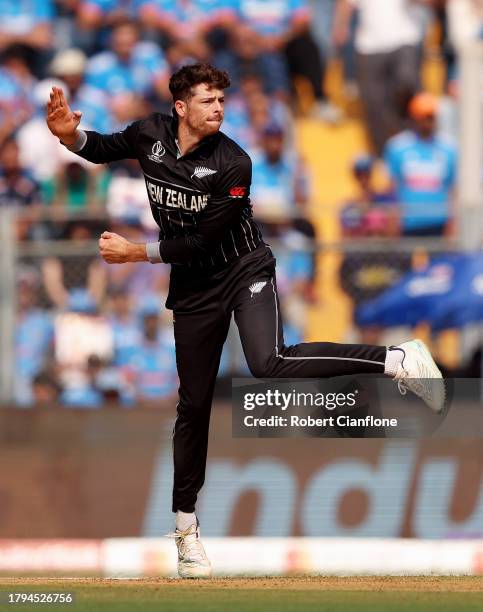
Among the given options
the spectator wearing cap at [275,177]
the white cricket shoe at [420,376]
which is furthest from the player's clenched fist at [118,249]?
the spectator wearing cap at [275,177]

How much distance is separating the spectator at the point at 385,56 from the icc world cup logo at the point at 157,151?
24.3 ft

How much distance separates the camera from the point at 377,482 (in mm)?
10547

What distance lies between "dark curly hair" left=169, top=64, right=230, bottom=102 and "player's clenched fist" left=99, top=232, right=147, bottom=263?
0.80 m

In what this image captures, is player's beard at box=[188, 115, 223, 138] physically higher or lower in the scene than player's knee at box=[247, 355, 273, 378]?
higher

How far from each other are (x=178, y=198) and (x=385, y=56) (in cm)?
790

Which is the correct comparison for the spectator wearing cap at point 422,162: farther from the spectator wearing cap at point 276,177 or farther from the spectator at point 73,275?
the spectator at point 73,275

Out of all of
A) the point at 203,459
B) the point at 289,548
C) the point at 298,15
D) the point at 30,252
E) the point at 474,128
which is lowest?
the point at 289,548

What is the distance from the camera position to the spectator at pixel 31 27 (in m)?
15.4

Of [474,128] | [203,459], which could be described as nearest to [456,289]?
[474,128]

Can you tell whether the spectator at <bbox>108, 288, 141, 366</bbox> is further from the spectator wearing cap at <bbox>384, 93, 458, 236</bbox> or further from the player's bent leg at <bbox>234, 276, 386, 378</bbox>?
the player's bent leg at <bbox>234, 276, 386, 378</bbox>

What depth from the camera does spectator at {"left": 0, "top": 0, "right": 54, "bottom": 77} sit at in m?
15.4

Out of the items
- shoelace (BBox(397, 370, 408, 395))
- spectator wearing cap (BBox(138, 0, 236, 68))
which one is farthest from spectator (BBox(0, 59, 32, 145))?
shoelace (BBox(397, 370, 408, 395))

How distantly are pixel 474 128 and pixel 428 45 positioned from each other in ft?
11.1

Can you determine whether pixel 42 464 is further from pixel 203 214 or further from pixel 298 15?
pixel 298 15
